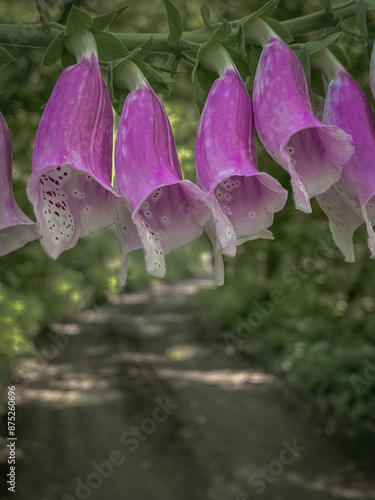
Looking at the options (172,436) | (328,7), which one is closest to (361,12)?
(328,7)

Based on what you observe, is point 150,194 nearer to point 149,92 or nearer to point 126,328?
point 149,92

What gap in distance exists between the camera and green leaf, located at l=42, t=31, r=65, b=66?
593 millimetres

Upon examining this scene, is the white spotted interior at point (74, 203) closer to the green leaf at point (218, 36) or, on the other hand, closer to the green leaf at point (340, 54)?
the green leaf at point (218, 36)

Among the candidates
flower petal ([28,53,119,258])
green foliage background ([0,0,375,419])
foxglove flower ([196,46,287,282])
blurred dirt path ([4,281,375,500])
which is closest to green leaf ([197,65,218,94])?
foxglove flower ([196,46,287,282])

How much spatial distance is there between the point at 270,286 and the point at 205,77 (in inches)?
325

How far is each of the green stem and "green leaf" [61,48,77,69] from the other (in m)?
0.02

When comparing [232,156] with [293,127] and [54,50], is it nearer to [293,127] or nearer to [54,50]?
[293,127]

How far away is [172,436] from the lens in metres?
6.09

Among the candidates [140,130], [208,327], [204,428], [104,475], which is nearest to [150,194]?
[140,130]

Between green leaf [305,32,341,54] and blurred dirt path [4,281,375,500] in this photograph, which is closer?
green leaf [305,32,341,54]

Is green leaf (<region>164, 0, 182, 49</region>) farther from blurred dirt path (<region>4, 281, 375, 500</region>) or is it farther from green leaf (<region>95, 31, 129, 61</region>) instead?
blurred dirt path (<region>4, 281, 375, 500</region>)

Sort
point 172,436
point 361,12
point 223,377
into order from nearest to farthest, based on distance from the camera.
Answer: point 361,12, point 172,436, point 223,377

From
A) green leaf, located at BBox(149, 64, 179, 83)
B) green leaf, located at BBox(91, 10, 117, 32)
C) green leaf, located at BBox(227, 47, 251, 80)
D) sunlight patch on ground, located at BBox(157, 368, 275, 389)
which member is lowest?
sunlight patch on ground, located at BBox(157, 368, 275, 389)

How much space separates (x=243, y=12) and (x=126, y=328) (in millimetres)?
7661
